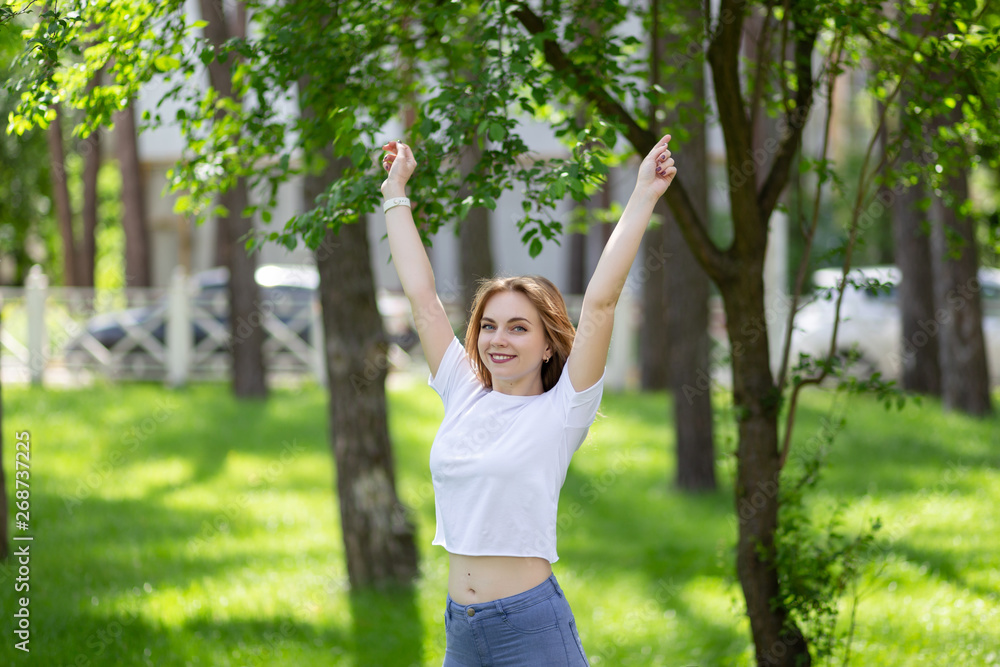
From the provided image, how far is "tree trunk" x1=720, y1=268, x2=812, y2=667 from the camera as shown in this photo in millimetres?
3598

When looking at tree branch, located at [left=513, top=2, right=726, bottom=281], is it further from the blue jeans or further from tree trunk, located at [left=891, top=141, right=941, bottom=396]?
tree trunk, located at [left=891, top=141, right=941, bottom=396]

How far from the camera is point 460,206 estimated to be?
3018mm

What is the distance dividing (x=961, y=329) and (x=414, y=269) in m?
8.85

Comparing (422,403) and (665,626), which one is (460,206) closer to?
(665,626)

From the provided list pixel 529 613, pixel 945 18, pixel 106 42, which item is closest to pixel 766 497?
pixel 529 613

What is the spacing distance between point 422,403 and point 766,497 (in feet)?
24.3

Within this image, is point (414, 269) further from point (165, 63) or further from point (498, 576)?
point (165, 63)

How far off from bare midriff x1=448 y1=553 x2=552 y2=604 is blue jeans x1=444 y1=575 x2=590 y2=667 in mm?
18

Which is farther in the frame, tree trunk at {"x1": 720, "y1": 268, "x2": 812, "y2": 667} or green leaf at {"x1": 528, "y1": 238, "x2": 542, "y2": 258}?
tree trunk at {"x1": 720, "y1": 268, "x2": 812, "y2": 667}

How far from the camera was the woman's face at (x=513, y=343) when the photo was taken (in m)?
2.49

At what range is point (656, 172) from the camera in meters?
2.48

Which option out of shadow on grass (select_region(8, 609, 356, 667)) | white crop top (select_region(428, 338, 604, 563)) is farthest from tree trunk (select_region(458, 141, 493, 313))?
white crop top (select_region(428, 338, 604, 563))

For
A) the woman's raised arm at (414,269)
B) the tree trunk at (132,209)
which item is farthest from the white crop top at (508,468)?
the tree trunk at (132,209)

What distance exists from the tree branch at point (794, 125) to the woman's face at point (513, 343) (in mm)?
1528
